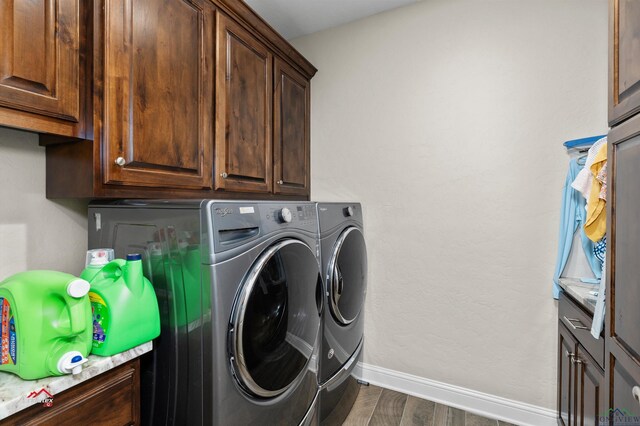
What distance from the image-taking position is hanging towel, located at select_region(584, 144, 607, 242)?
1.40 meters

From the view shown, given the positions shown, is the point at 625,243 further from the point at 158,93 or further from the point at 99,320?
the point at 158,93

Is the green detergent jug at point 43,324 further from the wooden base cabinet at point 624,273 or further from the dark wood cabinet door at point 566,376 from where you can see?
the dark wood cabinet door at point 566,376

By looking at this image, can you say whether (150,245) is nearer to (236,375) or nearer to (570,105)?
(236,375)

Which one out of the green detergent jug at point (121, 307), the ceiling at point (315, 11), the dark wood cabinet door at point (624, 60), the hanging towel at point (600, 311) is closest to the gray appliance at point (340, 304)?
the green detergent jug at point (121, 307)

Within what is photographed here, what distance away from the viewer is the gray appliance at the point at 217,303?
1.05 metres

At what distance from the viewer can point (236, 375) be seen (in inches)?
43.3

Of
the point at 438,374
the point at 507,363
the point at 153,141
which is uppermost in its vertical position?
the point at 153,141

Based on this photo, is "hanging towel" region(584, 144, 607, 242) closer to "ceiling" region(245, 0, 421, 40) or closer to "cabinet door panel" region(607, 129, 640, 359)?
"cabinet door panel" region(607, 129, 640, 359)

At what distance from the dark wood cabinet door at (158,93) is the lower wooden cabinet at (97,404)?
2.12 feet

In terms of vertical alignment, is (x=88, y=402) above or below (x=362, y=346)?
above

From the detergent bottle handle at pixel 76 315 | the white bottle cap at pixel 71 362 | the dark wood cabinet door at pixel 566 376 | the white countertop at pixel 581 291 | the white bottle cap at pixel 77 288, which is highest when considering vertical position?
the white bottle cap at pixel 77 288

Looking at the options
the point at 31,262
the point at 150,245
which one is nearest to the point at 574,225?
the point at 150,245

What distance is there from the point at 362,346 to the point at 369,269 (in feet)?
1.84

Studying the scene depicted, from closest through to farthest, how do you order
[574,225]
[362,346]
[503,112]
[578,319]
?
[578,319], [574,225], [503,112], [362,346]
